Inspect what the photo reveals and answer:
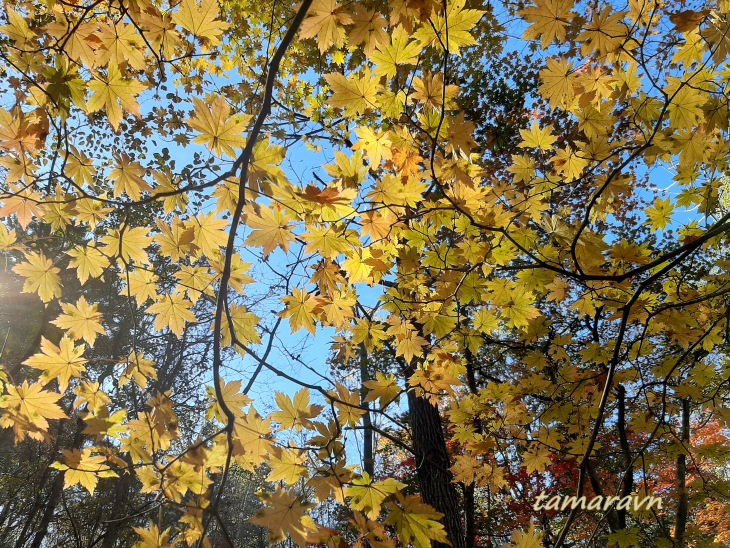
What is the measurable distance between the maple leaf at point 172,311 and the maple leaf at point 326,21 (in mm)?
1255

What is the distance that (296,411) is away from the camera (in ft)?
4.94

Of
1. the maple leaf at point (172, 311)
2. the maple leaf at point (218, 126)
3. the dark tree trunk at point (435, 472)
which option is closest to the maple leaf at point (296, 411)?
the maple leaf at point (172, 311)

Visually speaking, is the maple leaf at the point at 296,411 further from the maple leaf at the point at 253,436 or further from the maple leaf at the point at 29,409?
the maple leaf at the point at 29,409

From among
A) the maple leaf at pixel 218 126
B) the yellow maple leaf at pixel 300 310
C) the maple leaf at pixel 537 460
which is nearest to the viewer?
the maple leaf at pixel 218 126

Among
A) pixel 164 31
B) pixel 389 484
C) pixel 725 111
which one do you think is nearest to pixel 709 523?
pixel 725 111

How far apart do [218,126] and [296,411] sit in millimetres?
1049

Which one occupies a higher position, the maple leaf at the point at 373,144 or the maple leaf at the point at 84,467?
the maple leaf at the point at 373,144

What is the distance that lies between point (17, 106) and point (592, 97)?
2588 mm

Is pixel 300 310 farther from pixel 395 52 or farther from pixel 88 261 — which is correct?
pixel 395 52

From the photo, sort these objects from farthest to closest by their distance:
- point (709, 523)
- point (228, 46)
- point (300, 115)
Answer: point (709, 523)
point (300, 115)
point (228, 46)

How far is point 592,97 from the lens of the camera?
2.04 meters

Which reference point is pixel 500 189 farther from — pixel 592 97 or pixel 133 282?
pixel 133 282

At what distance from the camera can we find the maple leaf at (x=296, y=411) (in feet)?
4.89

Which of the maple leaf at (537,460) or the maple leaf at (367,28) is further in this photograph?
the maple leaf at (537,460)
